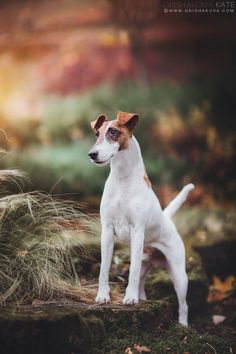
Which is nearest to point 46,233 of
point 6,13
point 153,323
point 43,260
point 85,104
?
point 43,260

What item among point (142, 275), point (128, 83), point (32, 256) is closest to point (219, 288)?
point (142, 275)

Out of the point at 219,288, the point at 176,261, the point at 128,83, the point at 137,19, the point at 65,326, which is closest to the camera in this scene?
the point at 65,326

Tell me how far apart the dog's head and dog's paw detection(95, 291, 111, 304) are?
0.62 meters

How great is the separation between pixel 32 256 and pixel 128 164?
0.65 metres

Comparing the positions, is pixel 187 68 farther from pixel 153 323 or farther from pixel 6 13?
pixel 153 323

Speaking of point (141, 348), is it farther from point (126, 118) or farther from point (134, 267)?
point (126, 118)

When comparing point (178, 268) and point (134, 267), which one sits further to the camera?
point (178, 268)

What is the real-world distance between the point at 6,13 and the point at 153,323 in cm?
396

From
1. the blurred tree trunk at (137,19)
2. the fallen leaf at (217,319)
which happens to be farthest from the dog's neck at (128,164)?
the blurred tree trunk at (137,19)

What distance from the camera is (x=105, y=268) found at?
2.59 meters

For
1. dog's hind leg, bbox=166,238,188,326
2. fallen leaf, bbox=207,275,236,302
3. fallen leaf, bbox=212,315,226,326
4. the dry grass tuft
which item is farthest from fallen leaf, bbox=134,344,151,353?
fallen leaf, bbox=207,275,236,302

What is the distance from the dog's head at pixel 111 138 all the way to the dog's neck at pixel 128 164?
1.3 inches

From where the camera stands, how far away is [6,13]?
5.50 m

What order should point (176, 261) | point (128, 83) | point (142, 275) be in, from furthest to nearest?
1. point (128, 83)
2. point (142, 275)
3. point (176, 261)
